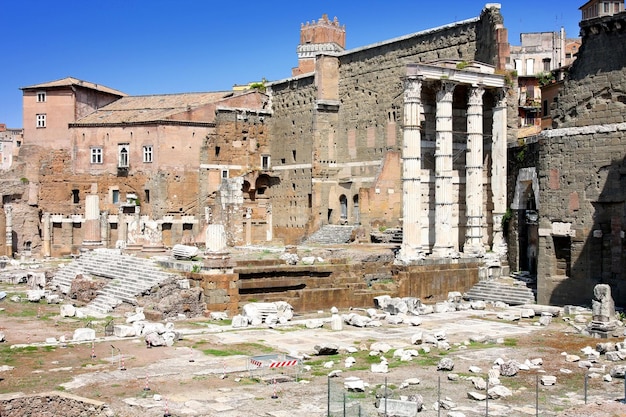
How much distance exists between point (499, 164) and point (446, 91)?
12.9ft

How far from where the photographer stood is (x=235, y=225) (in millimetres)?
45531

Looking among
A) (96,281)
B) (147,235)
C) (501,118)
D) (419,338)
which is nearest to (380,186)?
(501,118)

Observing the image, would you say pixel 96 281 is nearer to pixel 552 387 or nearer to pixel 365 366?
pixel 365 366

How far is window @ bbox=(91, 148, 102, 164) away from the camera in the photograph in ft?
169

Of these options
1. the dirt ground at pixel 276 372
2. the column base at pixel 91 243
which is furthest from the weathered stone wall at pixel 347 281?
the column base at pixel 91 243

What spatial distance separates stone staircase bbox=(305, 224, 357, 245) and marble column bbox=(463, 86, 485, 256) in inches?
402

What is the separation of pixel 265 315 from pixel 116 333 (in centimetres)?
491

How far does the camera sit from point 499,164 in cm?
A: 3328

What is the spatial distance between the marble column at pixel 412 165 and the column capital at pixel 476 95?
2.32m

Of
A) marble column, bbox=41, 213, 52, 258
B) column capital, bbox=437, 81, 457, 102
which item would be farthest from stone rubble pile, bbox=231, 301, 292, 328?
marble column, bbox=41, 213, 52, 258

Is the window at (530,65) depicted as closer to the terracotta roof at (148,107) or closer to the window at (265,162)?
the window at (265,162)

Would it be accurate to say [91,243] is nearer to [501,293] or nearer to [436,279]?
[436,279]

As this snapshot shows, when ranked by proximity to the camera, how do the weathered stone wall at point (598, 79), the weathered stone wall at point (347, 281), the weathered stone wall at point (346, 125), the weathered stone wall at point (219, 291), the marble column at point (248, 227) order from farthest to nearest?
1. the marble column at point (248, 227)
2. the weathered stone wall at point (346, 125)
3. the weathered stone wall at point (347, 281)
4. the weathered stone wall at point (598, 79)
5. the weathered stone wall at point (219, 291)

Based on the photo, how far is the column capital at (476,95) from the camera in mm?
32562
